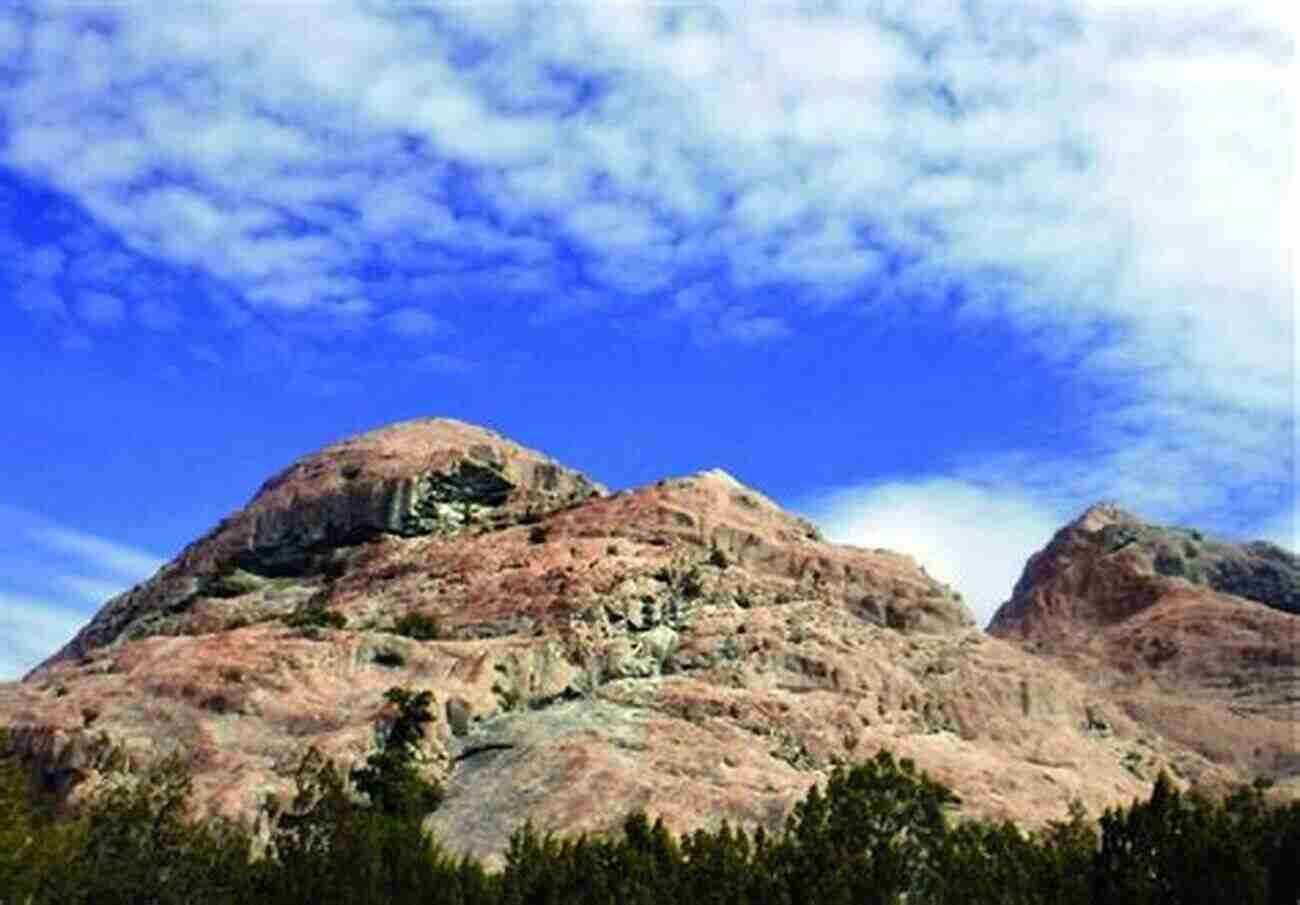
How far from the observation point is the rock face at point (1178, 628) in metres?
122

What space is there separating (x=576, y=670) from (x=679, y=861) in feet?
93.3

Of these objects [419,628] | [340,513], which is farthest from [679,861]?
[340,513]

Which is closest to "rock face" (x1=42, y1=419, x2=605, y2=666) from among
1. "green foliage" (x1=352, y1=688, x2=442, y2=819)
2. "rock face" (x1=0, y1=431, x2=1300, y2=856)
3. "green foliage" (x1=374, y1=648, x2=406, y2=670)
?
"rock face" (x1=0, y1=431, x2=1300, y2=856)

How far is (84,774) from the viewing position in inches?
2876

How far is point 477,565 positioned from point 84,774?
31308 mm

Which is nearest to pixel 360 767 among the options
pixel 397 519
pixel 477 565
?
pixel 477 565

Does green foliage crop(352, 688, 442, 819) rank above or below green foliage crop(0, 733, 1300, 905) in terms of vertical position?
above

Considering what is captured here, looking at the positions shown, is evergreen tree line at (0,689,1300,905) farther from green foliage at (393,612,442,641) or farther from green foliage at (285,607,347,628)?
green foliage at (285,607,347,628)

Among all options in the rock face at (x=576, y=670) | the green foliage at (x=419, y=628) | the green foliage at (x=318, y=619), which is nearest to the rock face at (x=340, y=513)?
the rock face at (x=576, y=670)

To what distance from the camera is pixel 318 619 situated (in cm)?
9306

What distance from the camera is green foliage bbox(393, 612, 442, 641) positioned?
8981 cm

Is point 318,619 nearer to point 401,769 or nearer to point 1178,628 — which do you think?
point 401,769

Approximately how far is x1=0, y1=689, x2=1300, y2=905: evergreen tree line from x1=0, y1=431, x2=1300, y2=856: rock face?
914cm

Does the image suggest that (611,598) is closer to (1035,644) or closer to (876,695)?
A: (876,695)
